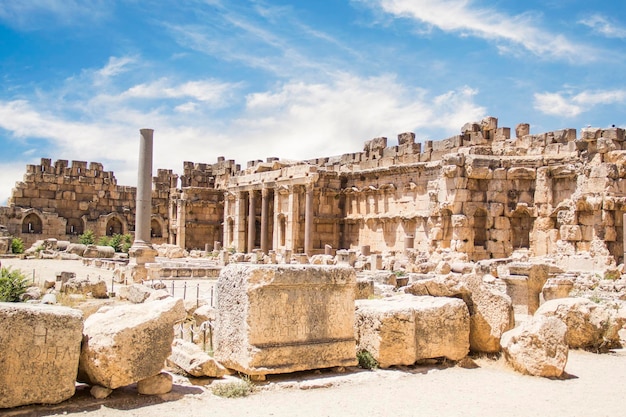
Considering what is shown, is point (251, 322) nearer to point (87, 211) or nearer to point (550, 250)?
point (550, 250)

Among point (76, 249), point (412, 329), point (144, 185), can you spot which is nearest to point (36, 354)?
point (412, 329)

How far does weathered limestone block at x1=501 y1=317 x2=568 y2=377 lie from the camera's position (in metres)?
7.60

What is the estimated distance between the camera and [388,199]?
31797mm

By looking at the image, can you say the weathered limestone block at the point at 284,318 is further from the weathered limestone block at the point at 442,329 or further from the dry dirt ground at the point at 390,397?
the weathered limestone block at the point at 442,329

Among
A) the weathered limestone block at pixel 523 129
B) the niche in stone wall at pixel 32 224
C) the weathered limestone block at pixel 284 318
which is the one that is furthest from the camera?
the niche in stone wall at pixel 32 224

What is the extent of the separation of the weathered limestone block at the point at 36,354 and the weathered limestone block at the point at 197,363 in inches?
54.7

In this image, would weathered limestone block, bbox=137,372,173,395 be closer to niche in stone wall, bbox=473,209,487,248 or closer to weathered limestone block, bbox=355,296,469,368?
weathered limestone block, bbox=355,296,469,368

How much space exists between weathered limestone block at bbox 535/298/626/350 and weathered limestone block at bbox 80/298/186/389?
591 centimetres

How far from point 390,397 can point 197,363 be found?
7.10ft

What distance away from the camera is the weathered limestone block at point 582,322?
9.43 m

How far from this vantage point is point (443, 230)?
86.7ft

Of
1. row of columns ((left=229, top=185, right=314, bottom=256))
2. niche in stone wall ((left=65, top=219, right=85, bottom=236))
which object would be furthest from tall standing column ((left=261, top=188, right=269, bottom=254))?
niche in stone wall ((left=65, top=219, right=85, bottom=236))

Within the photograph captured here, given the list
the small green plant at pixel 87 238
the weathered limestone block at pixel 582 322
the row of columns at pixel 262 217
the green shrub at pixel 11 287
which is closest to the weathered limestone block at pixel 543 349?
the weathered limestone block at pixel 582 322

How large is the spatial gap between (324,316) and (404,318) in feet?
3.65
